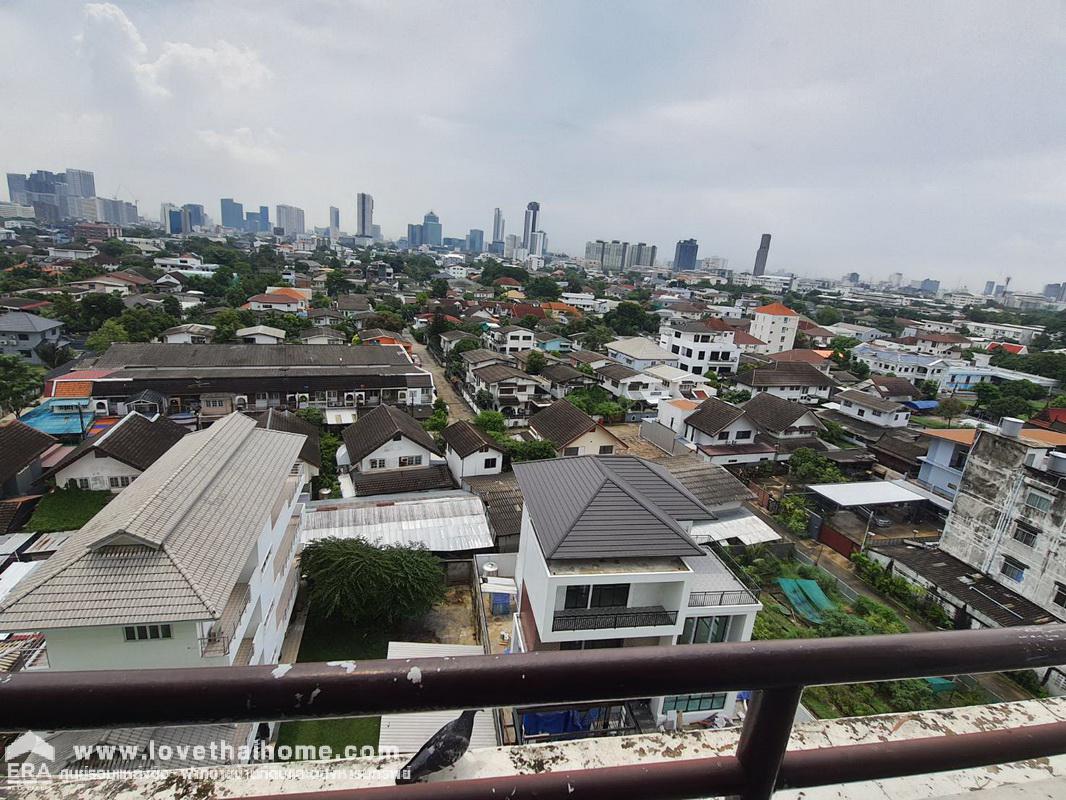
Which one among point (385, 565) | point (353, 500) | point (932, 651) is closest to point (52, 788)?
point (932, 651)

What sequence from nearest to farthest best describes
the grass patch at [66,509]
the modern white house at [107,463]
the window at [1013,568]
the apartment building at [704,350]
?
1. the window at [1013,568]
2. the grass patch at [66,509]
3. the modern white house at [107,463]
4. the apartment building at [704,350]

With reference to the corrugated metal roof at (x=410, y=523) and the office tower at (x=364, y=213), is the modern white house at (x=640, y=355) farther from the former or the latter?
the office tower at (x=364, y=213)

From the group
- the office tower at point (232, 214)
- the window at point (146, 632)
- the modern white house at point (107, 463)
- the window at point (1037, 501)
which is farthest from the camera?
the office tower at point (232, 214)

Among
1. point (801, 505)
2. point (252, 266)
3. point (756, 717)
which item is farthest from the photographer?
point (252, 266)

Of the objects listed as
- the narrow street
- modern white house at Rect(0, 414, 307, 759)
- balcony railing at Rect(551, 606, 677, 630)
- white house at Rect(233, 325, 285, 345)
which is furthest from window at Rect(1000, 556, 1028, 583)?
white house at Rect(233, 325, 285, 345)

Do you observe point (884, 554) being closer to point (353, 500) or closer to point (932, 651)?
point (353, 500)

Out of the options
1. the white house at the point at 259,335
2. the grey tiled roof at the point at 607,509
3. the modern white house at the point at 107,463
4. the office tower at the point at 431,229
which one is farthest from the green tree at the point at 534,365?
the office tower at the point at 431,229

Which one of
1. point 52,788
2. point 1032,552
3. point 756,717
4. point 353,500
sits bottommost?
point 353,500
